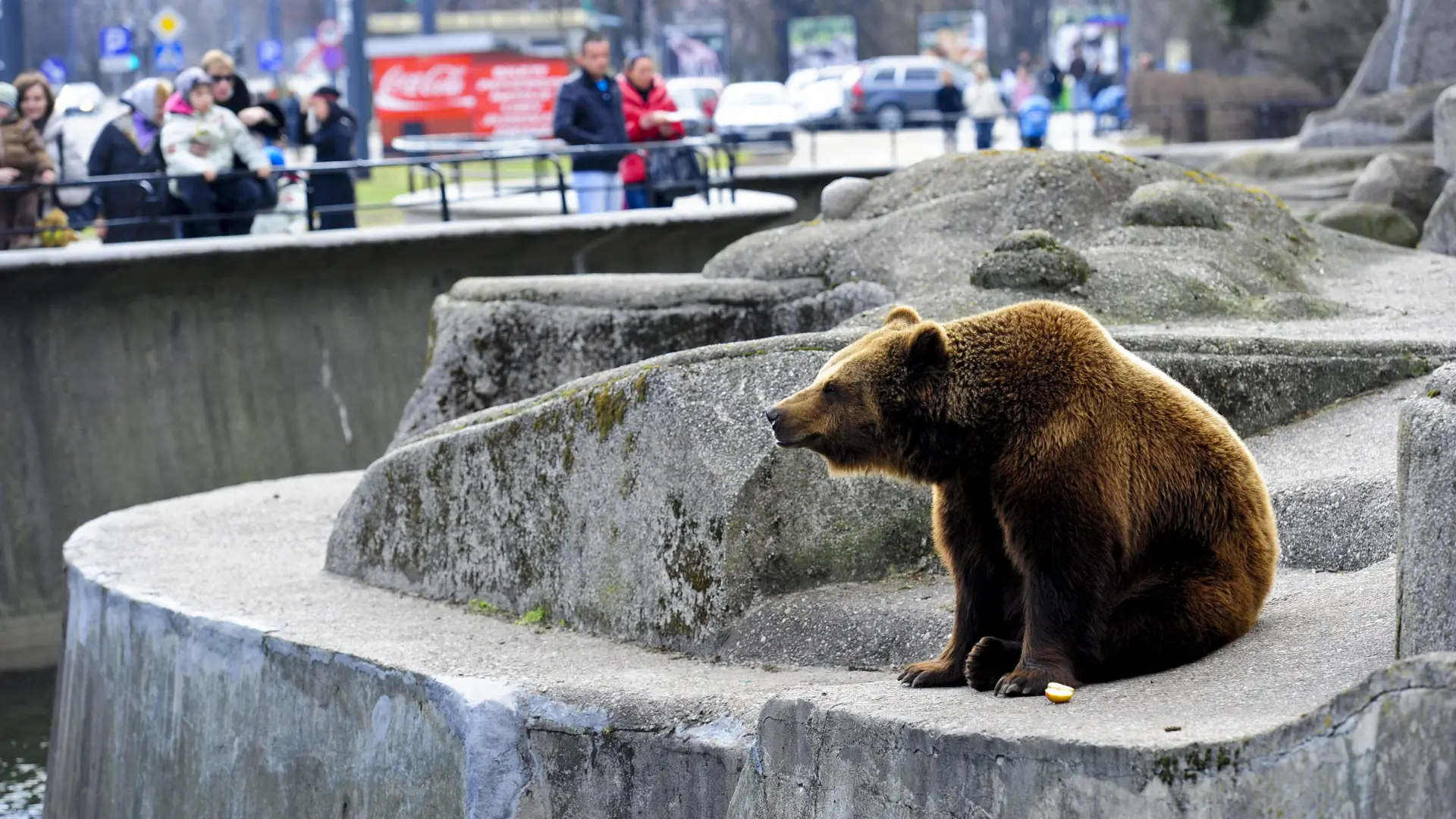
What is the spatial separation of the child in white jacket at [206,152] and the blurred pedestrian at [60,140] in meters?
0.87

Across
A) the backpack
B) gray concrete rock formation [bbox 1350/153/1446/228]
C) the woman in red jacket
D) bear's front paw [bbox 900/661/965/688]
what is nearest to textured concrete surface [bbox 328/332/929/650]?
bear's front paw [bbox 900/661/965/688]

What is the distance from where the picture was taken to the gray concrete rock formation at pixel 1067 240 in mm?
8273

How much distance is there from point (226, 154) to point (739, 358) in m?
7.45

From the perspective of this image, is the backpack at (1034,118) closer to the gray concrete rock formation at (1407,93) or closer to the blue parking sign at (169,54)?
the gray concrete rock formation at (1407,93)

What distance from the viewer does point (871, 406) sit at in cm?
484

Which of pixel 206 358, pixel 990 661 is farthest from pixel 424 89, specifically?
pixel 990 661

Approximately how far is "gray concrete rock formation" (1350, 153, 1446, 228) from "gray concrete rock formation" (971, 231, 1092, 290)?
7.63 metres

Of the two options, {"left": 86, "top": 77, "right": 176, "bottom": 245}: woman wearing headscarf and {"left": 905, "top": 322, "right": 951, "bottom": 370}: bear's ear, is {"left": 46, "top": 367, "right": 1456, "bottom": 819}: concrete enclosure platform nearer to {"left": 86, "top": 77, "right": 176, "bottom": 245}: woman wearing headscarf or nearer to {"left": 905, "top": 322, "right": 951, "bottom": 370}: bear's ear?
{"left": 905, "top": 322, "right": 951, "bottom": 370}: bear's ear

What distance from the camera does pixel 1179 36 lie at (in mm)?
38406

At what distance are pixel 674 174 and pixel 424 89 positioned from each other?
23554 millimetres

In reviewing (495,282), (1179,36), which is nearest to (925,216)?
(495,282)

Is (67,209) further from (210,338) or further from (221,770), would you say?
(221,770)

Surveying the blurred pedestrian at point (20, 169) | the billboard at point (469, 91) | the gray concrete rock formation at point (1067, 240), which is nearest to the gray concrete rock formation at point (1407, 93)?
the gray concrete rock formation at point (1067, 240)

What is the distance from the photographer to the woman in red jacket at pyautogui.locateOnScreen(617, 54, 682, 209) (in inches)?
588
